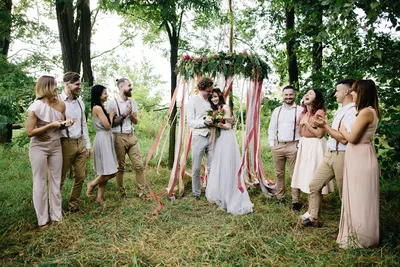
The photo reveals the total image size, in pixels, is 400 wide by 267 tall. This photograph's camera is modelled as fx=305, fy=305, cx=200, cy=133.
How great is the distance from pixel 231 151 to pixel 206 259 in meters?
2.02

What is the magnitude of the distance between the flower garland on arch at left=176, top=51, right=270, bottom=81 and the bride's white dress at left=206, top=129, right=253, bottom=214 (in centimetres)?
116

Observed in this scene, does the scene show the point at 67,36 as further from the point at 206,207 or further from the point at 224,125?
the point at 206,207

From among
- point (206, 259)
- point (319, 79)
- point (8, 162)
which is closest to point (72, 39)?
point (8, 162)

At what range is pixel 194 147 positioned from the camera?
503 cm

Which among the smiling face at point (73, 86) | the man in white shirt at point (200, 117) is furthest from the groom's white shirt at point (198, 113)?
the smiling face at point (73, 86)

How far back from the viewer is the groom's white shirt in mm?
4961

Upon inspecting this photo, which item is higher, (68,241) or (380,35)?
(380,35)

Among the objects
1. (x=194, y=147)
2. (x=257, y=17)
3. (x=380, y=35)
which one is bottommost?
(x=194, y=147)

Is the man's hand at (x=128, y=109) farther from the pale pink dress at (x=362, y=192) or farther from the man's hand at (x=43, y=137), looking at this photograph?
the pale pink dress at (x=362, y=192)

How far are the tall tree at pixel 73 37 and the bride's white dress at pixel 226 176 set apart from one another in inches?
148

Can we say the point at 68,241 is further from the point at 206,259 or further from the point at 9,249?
the point at 206,259

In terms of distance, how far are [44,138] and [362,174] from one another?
360 centimetres

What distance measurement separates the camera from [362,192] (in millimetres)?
3066

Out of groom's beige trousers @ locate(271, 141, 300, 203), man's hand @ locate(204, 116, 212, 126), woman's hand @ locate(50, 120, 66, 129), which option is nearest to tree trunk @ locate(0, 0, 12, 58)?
woman's hand @ locate(50, 120, 66, 129)
